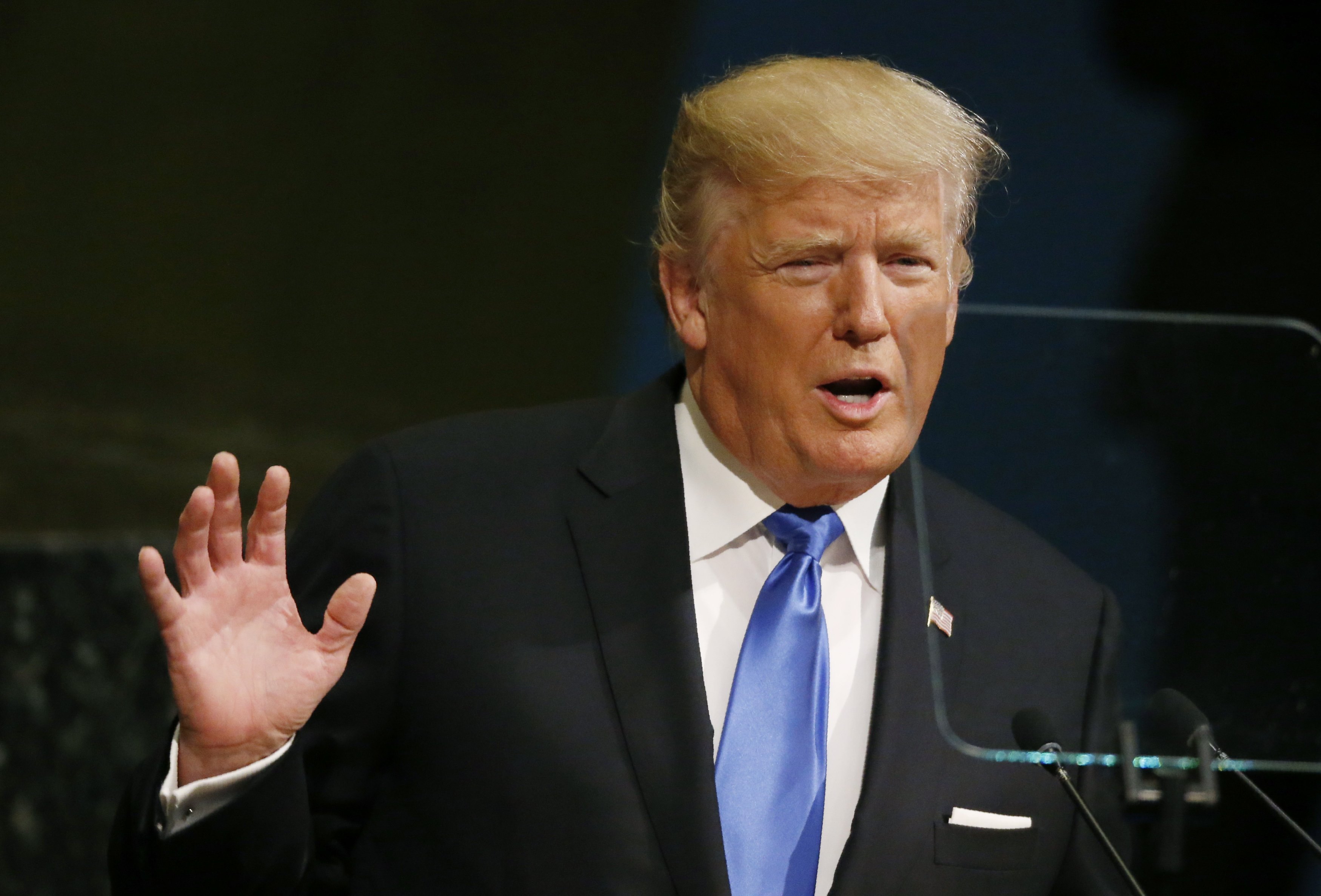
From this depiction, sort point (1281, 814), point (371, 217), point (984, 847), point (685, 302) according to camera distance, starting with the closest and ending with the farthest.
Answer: point (1281, 814)
point (984, 847)
point (685, 302)
point (371, 217)

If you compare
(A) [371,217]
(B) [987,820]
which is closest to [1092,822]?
(B) [987,820]

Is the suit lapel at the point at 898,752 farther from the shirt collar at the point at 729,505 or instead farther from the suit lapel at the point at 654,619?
the suit lapel at the point at 654,619

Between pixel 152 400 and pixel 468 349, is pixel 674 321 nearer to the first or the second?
pixel 468 349

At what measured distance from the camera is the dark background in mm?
2215

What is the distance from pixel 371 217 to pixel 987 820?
4.84ft

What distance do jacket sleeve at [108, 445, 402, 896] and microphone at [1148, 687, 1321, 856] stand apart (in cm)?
71

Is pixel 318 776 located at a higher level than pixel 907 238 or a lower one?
lower

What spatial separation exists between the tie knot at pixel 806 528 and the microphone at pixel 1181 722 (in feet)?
1.51

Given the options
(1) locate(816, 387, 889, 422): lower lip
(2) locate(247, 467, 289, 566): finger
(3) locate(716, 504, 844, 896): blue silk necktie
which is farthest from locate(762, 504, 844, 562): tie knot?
(2) locate(247, 467, 289, 566): finger

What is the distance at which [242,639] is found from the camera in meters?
1.20

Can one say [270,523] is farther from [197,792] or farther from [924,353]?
[924,353]

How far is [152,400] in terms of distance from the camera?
2.30 m

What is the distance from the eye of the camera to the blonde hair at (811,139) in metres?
A: 1.38

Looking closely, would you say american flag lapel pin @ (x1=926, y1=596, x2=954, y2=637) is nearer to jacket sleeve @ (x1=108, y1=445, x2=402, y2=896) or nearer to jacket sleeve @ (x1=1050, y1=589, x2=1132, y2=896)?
jacket sleeve @ (x1=1050, y1=589, x2=1132, y2=896)
